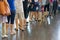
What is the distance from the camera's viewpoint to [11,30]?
521 cm

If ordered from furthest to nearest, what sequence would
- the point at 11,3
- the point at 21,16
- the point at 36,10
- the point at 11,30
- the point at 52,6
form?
1. the point at 52,6
2. the point at 36,10
3. the point at 21,16
4. the point at 11,30
5. the point at 11,3

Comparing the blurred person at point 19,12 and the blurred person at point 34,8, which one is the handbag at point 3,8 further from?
the blurred person at point 34,8

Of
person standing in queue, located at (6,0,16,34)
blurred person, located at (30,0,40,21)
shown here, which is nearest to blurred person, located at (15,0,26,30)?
person standing in queue, located at (6,0,16,34)

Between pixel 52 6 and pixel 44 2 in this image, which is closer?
pixel 44 2

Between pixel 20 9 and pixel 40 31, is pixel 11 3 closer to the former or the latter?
pixel 20 9

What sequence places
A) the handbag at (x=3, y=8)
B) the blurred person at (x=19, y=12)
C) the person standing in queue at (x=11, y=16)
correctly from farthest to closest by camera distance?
the blurred person at (x=19, y=12), the person standing in queue at (x=11, y=16), the handbag at (x=3, y=8)

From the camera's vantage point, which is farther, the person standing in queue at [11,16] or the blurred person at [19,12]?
the blurred person at [19,12]

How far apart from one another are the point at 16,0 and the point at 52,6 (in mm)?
4200

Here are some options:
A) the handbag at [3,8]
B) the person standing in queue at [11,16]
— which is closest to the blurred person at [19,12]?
the person standing in queue at [11,16]

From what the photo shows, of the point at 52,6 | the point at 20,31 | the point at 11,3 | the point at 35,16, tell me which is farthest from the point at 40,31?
the point at 52,6

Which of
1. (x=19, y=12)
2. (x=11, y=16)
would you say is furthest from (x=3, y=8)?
(x=19, y=12)

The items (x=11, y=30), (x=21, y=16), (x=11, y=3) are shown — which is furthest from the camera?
(x=21, y=16)

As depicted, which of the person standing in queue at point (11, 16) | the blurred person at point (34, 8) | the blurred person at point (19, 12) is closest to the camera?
the person standing in queue at point (11, 16)

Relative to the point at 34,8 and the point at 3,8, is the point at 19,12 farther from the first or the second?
the point at 34,8
